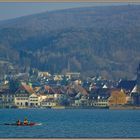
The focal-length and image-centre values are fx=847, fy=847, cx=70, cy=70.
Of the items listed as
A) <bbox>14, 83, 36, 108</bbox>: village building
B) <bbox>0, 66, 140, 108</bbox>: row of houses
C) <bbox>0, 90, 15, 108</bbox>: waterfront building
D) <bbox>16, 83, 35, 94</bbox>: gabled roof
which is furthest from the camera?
<bbox>16, 83, 35, 94</bbox>: gabled roof

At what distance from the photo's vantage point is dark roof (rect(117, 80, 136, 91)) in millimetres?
57700

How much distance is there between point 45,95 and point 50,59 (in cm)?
1660

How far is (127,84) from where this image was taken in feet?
193

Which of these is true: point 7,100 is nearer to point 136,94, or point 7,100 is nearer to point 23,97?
point 23,97

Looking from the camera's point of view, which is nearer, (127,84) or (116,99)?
(116,99)

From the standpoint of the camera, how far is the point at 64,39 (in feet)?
277

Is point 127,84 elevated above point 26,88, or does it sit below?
above

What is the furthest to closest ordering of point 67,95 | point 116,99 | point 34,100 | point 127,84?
point 127,84
point 67,95
point 34,100
point 116,99

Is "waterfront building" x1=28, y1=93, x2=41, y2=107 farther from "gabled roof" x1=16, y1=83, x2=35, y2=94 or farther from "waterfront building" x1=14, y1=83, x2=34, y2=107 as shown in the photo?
"gabled roof" x1=16, y1=83, x2=35, y2=94

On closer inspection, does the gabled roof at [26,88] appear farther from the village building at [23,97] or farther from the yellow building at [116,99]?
the yellow building at [116,99]

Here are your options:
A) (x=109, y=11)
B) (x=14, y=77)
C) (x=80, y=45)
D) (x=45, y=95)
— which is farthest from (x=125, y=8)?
(x=45, y=95)

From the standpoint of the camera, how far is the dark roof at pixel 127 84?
57700 mm

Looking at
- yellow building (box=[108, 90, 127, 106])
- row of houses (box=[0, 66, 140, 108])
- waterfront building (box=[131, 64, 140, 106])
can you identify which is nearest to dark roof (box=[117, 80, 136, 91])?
row of houses (box=[0, 66, 140, 108])

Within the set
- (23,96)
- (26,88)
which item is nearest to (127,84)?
(26,88)
